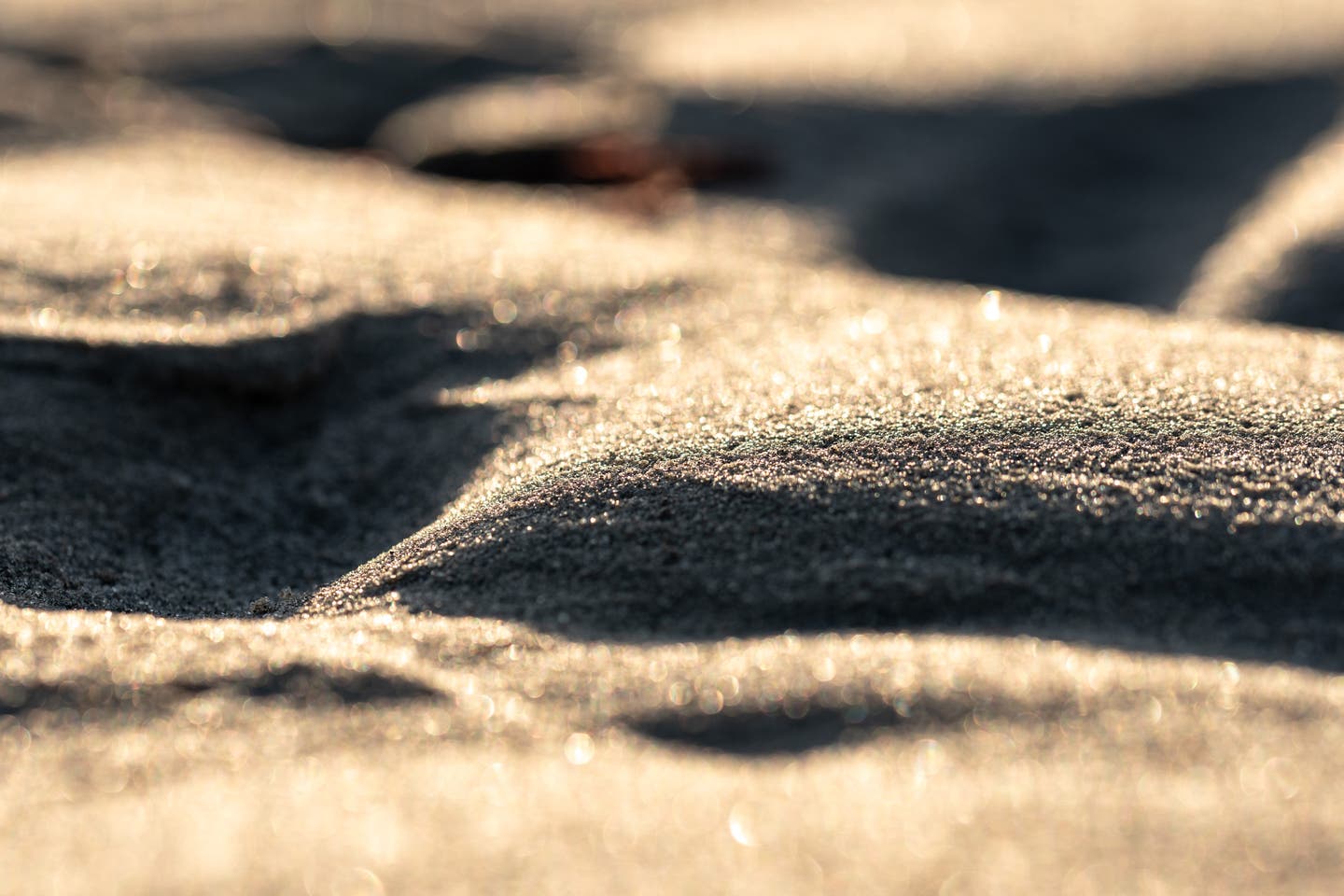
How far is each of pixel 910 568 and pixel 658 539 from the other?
0.24m

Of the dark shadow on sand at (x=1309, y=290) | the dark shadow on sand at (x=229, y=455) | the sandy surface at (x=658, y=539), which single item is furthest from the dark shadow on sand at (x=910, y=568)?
the dark shadow on sand at (x=1309, y=290)

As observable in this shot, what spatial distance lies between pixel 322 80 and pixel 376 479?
8.15 ft

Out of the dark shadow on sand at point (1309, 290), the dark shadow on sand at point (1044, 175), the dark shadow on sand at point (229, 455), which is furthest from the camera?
the dark shadow on sand at point (1044, 175)

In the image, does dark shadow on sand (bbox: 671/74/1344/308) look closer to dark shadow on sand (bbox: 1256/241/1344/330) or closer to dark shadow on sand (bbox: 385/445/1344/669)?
dark shadow on sand (bbox: 1256/241/1344/330)

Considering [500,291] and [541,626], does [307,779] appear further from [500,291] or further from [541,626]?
[500,291]

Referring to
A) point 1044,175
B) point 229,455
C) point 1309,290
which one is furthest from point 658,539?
point 1044,175

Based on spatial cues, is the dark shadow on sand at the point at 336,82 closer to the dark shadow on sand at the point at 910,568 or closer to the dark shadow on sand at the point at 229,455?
the dark shadow on sand at the point at 229,455

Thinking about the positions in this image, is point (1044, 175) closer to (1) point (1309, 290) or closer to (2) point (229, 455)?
(1) point (1309, 290)

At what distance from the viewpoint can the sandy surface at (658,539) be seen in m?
0.83

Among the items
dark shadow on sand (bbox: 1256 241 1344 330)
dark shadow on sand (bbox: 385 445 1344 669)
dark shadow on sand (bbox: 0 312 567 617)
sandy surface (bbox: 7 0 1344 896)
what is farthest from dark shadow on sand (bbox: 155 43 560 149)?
dark shadow on sand (bbox: 385 445 1344 669)

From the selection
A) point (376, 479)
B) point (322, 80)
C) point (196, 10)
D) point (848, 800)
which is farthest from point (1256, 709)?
point (196, 10)

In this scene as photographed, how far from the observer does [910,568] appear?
1.10 m

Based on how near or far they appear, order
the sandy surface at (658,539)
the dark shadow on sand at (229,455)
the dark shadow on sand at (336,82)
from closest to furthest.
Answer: the sandy surface at (658,539) < the dark shadow on sand at (229,455) < the dark shadow on sand at (336,82)

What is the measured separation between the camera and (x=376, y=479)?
60.1 inches
